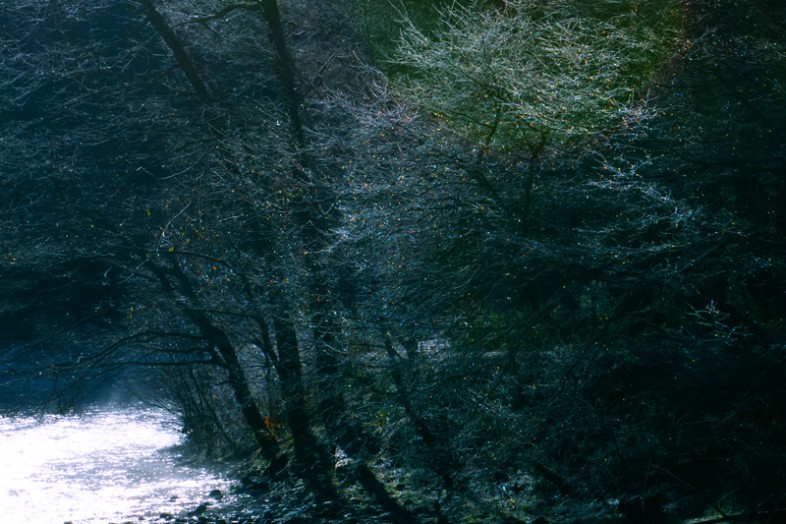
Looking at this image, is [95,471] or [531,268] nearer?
[531,268]

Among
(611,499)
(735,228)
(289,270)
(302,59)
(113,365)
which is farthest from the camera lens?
(302,59)

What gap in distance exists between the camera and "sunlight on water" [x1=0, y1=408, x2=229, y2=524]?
1196 cm

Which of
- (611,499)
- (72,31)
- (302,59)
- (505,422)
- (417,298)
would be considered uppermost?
(72,31)

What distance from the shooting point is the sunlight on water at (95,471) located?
12.0m

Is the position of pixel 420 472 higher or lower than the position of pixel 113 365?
lower

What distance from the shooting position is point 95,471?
14828 millimetres

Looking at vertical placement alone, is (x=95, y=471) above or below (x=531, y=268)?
above

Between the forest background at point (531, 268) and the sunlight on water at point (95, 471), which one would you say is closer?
the forest background at point (531, 268)

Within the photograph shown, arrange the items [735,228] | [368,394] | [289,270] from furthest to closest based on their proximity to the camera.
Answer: [289,270], [368,394], [735,228]

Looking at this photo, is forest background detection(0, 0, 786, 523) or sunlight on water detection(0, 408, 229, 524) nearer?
forest background detection(0, 0, 786, 523)

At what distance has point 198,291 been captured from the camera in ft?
37.3

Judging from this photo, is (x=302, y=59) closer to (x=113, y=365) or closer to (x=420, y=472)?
(x=113, y=365)

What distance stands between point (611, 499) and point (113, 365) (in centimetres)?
711

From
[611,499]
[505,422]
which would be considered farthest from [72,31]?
[611,499]
